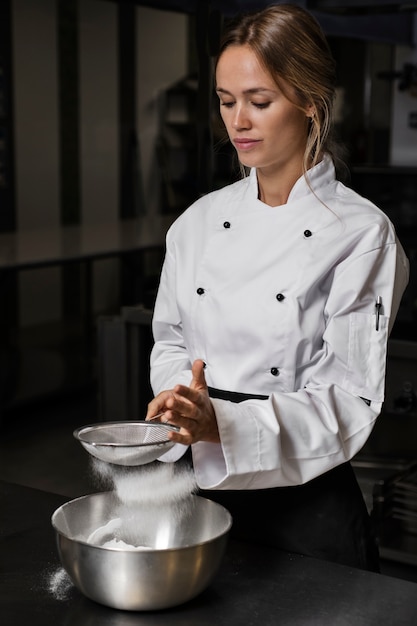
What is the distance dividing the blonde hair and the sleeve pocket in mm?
281

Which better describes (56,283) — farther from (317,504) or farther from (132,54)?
(317,504)

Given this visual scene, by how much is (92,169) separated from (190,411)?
5.26 meters

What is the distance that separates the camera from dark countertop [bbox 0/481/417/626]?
1.16 metres

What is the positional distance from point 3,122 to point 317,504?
4.61 metres

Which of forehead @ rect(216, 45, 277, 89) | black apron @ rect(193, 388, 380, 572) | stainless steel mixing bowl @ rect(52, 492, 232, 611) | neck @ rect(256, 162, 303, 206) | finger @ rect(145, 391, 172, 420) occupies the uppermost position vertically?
forehead @ rect(216, 45, 277, 89)

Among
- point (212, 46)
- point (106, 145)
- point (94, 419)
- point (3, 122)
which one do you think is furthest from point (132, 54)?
point (212, 46)

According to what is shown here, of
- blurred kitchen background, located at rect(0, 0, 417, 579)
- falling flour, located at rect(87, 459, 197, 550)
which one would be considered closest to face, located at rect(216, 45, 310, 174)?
falling flour, located at rect(87, 459, 197, 550)

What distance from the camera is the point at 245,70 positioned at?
1441 millimetres

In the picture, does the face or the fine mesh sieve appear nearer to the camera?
the fine mesh sieve

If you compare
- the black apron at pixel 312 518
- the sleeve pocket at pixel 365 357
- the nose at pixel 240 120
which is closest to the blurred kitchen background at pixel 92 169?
the black apron at pixel 312 518

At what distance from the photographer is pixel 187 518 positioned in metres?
1.32

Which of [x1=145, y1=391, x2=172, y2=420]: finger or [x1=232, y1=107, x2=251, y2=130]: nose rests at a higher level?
[x1=232, y1=107, x2=251, y2=130]: nose

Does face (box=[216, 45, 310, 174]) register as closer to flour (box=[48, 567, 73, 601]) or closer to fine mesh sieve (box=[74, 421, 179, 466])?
fine mesh sieve (box=[74, 421, 179, 466])

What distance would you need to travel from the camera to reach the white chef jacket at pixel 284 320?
1.38 m
